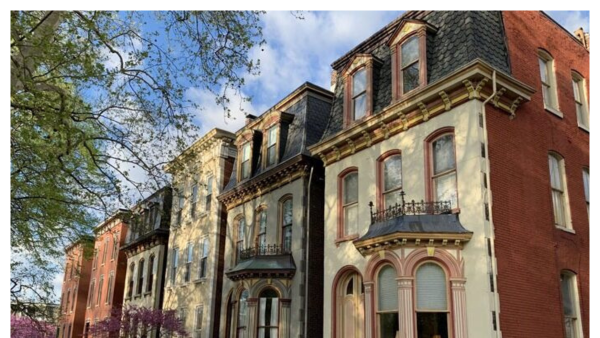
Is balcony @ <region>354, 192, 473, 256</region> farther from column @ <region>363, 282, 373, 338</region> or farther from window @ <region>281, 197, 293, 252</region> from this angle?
window @ <region>281, 197, 293, 252</region>

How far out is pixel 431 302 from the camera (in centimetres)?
1211

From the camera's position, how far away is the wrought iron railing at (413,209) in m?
12.6

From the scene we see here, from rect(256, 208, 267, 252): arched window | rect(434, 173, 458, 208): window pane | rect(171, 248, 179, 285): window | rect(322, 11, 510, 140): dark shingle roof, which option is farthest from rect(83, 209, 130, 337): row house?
rect(434, 173, 458, 208): window pane

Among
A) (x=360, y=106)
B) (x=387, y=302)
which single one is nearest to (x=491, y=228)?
(x=387, y=302)

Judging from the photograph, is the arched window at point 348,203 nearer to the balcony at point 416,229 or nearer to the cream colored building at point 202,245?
the balcony at point 416,229

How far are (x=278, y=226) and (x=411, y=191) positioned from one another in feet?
22.9

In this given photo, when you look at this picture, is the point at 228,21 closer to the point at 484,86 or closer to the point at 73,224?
the point at 484,86

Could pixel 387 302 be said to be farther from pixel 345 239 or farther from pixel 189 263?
pixel 189 263

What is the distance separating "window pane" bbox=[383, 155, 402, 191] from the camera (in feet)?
47.2

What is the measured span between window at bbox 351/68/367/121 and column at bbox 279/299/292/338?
6.41 m

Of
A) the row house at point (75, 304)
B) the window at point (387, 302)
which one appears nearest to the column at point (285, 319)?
the window at point (387, 302)

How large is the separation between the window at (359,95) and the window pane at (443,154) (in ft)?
10.5
